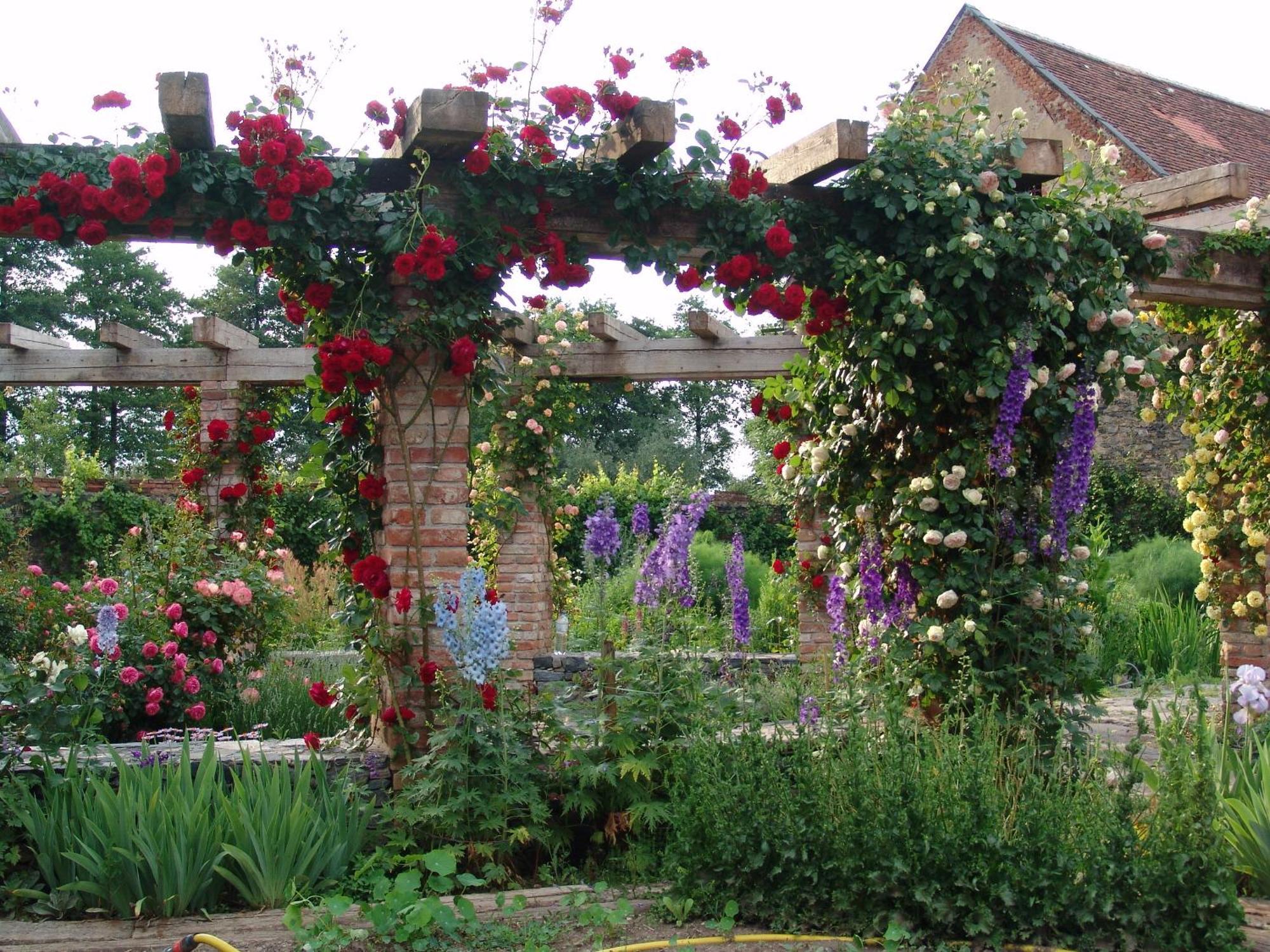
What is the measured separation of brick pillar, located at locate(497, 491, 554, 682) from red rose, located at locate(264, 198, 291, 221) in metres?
4.22

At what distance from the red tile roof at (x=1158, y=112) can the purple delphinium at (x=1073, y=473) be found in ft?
29.0

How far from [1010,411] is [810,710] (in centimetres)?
137

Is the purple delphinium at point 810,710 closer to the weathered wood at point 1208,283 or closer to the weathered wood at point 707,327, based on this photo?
the weathered wood at point 1208,283

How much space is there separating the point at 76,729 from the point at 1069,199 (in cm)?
427

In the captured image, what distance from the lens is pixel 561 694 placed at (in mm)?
4141

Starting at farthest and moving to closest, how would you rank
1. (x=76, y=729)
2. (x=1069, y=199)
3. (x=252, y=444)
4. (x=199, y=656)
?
(x=252, y=444), (x=199, y=656), (x=1069, y=199), (x=76, y=729)

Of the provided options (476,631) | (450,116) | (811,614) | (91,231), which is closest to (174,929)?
(476,631)

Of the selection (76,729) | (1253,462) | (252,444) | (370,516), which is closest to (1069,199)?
(1253,462)

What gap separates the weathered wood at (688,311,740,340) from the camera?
7250mm

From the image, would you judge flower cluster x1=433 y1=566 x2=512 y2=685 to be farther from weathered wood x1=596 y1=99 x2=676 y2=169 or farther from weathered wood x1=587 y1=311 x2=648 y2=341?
weathered wood x1=587 y1=311 x2=648 y2=341

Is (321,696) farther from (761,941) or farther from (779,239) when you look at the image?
(779,239)

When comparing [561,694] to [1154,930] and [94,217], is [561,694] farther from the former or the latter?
[94,217]

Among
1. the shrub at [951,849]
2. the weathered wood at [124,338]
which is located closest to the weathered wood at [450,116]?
the shrub at [951,849]

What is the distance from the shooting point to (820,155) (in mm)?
4398
